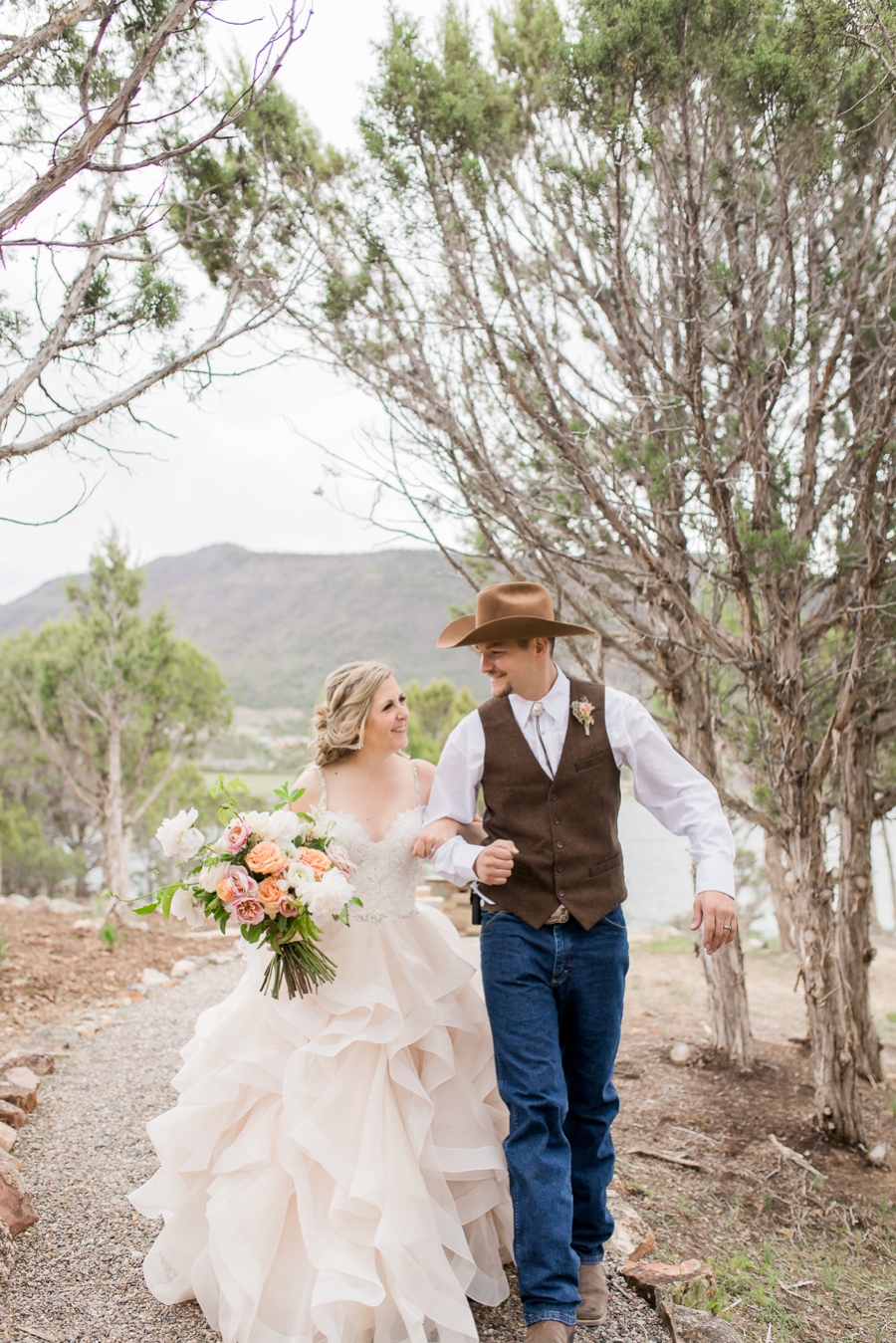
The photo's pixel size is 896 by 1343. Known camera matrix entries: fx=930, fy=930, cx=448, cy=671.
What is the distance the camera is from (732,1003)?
5.75m

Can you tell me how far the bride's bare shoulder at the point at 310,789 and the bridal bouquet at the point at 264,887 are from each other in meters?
0.44

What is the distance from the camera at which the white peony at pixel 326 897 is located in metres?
2.81

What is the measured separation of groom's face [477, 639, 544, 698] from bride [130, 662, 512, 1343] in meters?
0.53

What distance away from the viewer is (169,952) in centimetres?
881

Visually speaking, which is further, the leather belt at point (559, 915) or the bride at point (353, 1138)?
the leather belt at point (559, 915)

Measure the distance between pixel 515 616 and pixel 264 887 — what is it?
1171 millimetres

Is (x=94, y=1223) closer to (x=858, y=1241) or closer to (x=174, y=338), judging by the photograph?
(x=858, y=1241)

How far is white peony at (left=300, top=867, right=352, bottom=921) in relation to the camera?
2814 millimetres

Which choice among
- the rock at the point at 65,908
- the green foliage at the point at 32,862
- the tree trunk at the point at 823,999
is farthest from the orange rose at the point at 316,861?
the green foliage at the point at 32,862

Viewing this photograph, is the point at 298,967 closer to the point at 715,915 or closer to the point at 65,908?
the point at 715,915

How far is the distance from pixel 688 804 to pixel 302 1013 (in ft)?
4.72

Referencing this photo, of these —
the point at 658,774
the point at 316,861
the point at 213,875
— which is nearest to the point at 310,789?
the point at 316,861

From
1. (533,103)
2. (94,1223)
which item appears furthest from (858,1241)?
(533,103)

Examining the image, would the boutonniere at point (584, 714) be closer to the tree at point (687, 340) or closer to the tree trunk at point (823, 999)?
the tree at point (687, 340)
